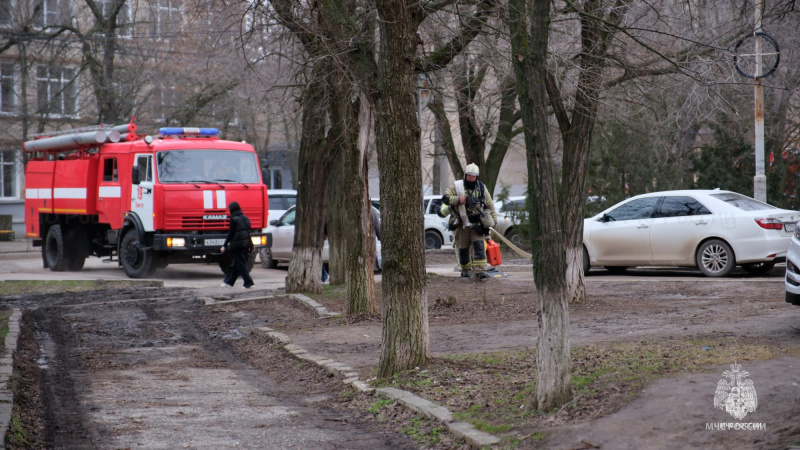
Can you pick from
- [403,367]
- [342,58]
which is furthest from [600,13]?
[403,367]

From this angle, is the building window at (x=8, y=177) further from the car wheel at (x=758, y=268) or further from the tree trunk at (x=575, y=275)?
the tree trunk at (x=575, y=275)

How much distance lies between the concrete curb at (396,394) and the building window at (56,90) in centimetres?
2403

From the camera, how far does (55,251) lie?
72.5 feet

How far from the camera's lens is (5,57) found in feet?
Answer: 108

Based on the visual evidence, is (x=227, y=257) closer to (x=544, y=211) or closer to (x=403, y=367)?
(x=403, y=367)

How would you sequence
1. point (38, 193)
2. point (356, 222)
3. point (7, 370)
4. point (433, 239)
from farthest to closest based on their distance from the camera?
point (433, 239) → point (38, 193) → point (356, 222) → point (7, 370)

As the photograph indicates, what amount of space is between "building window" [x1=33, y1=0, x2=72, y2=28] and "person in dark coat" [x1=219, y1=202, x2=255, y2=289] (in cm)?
1823

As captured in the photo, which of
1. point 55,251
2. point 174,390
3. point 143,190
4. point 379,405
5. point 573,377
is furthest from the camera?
point 55,251

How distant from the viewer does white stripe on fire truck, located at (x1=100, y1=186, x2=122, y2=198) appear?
19750 mm

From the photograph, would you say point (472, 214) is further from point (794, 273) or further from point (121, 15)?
point (121, 15)

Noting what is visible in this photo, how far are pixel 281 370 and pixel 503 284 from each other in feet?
21.9

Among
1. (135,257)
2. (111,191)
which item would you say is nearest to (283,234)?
(135,257)

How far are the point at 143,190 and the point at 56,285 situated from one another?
276 centimetres

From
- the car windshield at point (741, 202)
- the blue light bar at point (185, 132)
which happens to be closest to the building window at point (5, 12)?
the blue light bar at point (185, 132)
